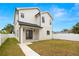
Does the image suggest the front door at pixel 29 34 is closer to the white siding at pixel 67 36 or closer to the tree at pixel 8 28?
the tree at pixel 8 28

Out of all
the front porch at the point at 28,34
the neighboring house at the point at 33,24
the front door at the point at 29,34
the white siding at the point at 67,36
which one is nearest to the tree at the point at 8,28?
the neighboring house at the point at 33,24

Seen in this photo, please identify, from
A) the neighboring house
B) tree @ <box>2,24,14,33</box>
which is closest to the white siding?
the neighboring house

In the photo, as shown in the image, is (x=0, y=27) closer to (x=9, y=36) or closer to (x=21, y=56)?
(x=9, y=36)

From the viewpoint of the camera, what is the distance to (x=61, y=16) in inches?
400

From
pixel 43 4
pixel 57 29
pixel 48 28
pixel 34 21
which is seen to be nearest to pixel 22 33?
pixel 34 21

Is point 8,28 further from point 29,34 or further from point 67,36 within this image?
point 67,36

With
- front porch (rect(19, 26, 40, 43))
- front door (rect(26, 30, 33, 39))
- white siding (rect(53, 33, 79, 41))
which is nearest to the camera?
front porch (rect(19, 26, 40, 43))

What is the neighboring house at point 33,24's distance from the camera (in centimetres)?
1198

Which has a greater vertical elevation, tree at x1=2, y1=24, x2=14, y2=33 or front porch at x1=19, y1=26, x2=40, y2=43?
tree at x1=2, y1=24, x2=14, y2=33

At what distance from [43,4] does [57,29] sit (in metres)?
2.45

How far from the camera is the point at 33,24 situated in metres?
12.3

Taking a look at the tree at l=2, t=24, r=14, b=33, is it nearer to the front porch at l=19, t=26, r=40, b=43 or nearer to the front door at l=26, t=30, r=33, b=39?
the front porch at l=19, t=26, r=40, b=43

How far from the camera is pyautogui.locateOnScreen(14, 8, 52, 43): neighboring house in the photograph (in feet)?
39.3

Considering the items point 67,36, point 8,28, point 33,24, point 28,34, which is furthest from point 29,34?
point 67,36
